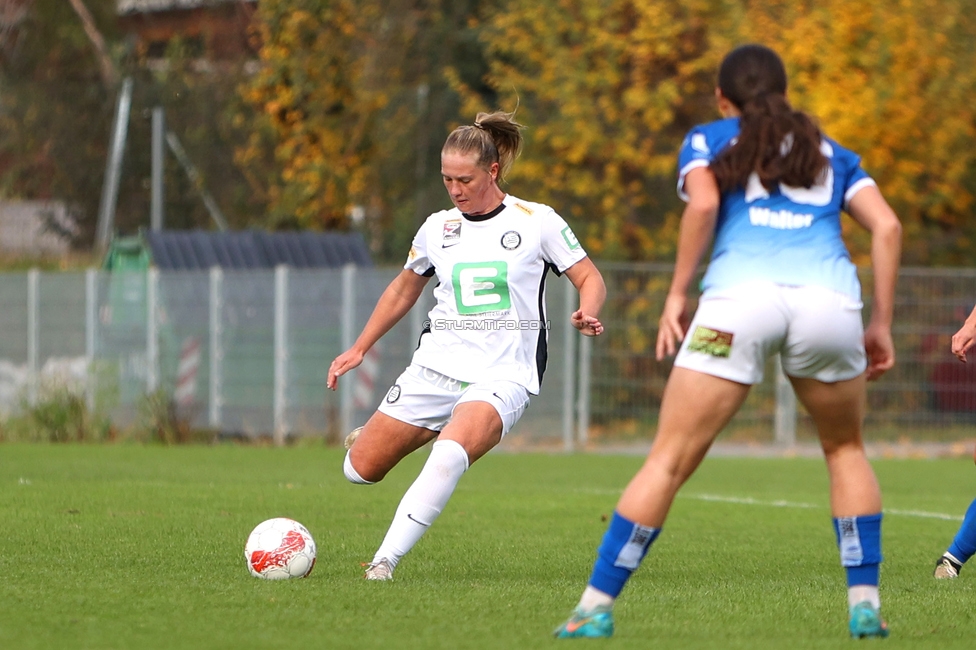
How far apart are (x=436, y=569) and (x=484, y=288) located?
1.35 m

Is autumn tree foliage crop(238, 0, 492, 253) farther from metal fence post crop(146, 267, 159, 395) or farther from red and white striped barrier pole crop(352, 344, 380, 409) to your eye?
red and white striped barrier pole crop(352, 344, 380, 409)

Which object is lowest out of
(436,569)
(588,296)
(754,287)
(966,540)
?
(436,569)

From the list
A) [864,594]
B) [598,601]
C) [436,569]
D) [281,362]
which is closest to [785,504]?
[436,569]

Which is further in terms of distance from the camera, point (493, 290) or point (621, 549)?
point (493, 290)

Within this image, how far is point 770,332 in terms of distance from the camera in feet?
16.8

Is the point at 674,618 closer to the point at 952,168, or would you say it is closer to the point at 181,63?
the point at 952,168

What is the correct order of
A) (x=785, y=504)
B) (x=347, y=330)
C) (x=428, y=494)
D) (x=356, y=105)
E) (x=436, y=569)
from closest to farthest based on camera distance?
1. (x=428, y=494)
2. (x=436, y=569)
3. (x=785, y=504)
4. (x=347, y=330)
5. (x=356, y=105)

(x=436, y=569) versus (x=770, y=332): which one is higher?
(x=770, y=332)

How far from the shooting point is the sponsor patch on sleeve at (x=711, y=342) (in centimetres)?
511

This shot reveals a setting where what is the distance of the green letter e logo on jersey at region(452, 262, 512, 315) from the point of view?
7098 millimetres

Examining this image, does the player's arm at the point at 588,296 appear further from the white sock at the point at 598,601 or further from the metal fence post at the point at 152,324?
the metal fence post at the point at 152,324

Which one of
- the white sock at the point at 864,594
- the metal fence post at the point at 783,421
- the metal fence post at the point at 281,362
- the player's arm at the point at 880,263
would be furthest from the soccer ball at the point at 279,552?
the metal fence post at the point at 783,421

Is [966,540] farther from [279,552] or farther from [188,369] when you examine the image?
[188,369]

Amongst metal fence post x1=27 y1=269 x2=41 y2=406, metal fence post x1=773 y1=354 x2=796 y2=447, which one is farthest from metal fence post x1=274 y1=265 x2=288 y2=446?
metal fence post x1=773 y1=354 x2=796 y2=447
